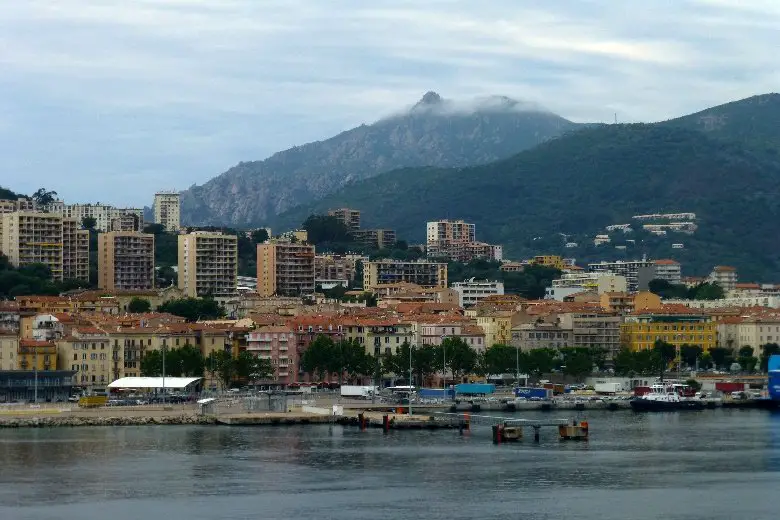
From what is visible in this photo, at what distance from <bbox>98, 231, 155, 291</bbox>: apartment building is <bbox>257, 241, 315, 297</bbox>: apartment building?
1280 centimetres

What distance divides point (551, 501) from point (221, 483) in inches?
483

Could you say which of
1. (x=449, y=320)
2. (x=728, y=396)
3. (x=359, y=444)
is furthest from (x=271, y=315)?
(x=359, y=444)

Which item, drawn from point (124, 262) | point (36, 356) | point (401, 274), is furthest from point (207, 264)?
point (36, 356)

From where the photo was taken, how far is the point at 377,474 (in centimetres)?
6600

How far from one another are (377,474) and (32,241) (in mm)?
109150

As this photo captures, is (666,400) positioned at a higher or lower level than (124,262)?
lower

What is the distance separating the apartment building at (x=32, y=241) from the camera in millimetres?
168250

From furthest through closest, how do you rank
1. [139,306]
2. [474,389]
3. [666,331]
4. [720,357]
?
[139,306] → [666,331] → [720,357] → [474,389]

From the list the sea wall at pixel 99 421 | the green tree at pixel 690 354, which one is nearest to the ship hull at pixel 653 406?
the sea wall at pixel 99 421

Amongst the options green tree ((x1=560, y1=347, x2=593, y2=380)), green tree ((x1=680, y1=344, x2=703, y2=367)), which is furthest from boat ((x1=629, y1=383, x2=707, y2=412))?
green tree ((x1=680, y1=344, x2=703, y2=367))

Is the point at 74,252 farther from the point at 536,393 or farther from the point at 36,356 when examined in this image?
the point at 536,393

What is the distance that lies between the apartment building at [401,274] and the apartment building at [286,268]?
382 inches

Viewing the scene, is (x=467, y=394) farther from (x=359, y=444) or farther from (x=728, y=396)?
(x=359, y=444)

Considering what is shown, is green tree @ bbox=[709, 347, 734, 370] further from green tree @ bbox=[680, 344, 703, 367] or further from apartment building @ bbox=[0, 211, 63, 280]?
apartment building @ bbox=[0, 211, 63, 280]
